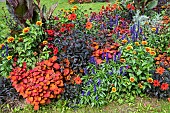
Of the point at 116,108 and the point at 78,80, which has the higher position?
the point at 78,80

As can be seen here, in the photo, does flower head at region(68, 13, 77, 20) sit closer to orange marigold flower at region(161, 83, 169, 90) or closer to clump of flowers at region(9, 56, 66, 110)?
clump of flowers at region(9, 56, 66, 110)

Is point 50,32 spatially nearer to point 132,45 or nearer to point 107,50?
point 107,50

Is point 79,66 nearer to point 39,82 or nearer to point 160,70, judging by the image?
point 39,82

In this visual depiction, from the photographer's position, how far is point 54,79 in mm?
3666

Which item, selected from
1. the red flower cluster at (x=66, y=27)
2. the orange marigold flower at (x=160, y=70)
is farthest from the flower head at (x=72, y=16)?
the orange marigold flower at (x=160, y=70)

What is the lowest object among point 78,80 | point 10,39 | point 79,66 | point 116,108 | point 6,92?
point 116,108

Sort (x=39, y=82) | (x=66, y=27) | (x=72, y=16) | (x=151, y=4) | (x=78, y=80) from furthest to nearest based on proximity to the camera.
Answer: (x=151, y=4) → (x=72, y=16) → (x=66, y=27) → (x=78, y=80) → (x=39, y=82)

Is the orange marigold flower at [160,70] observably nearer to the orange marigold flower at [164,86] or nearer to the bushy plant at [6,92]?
the orange marigold flower at [164,86]

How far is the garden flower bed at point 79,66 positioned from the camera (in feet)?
12.1

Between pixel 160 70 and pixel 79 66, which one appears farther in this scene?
pixel 79 66

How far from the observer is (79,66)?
384 centimetres

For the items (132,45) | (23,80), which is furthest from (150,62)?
(23,80)

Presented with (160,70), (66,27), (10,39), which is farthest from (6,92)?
(160,70)

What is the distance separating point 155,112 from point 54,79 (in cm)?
134
